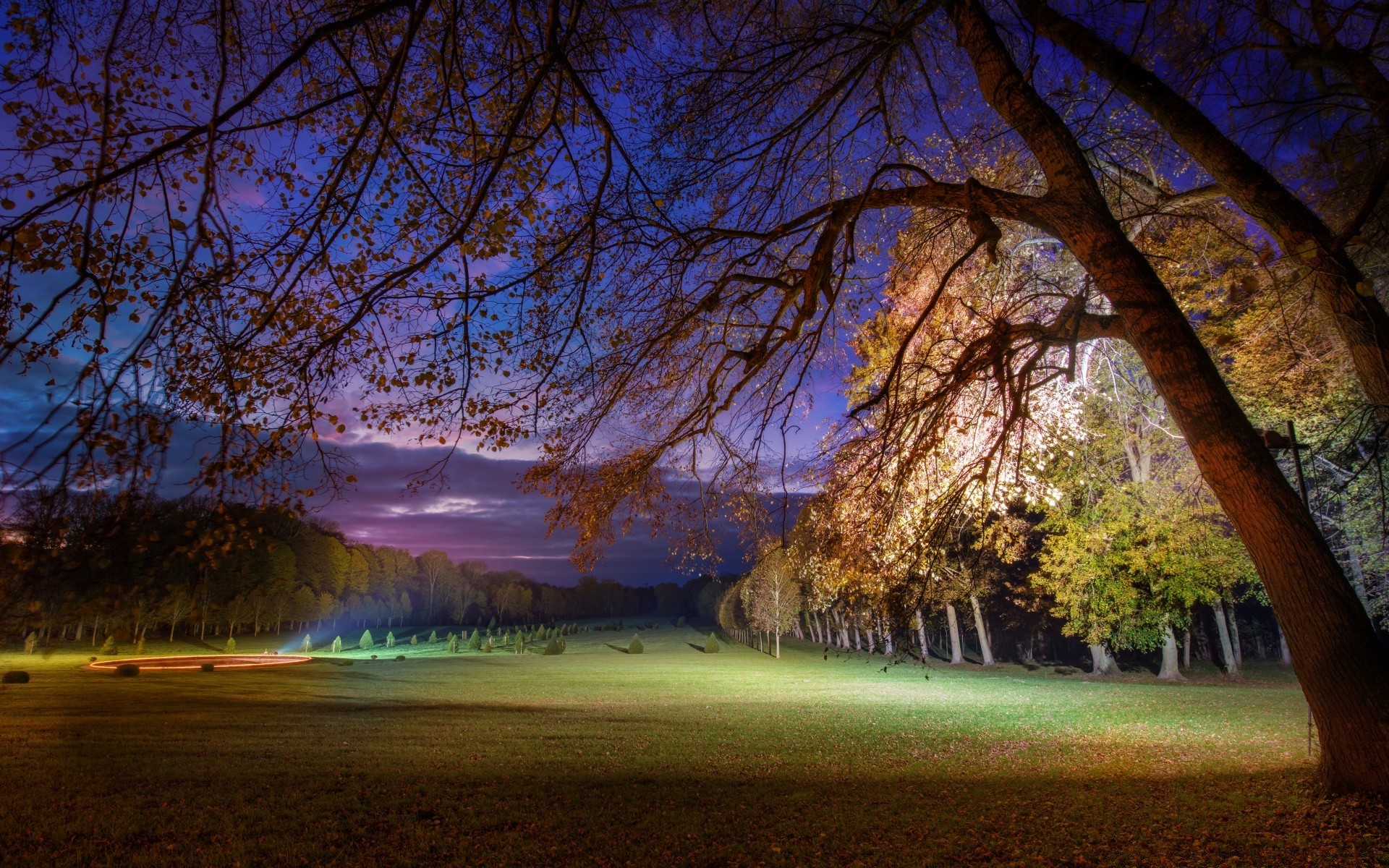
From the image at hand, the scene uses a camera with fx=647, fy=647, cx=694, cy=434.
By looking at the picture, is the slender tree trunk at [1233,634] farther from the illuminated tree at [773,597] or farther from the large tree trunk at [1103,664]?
the illuminated tree at [773,597]

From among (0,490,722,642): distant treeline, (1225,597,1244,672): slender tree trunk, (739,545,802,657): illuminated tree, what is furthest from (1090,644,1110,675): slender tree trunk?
(0,490,722,642): distant treeline

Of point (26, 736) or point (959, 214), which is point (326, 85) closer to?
point (959, 214)

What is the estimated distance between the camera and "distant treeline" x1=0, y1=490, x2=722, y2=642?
10.4 feet

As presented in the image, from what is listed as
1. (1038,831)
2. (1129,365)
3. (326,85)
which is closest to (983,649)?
(1129,365)

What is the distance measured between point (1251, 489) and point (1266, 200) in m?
2.59

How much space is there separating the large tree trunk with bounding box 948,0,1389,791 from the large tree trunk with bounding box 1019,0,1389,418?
74cm

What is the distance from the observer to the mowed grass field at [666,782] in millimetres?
6027

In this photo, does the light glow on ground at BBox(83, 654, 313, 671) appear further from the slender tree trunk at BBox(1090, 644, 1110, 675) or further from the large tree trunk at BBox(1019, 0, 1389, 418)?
the slender tree trunk at BBox(1090, 644, 1110, 675)

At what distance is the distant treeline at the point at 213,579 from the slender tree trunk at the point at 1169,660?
910 inches

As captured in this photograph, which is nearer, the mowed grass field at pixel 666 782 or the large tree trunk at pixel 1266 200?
the large tree trunk at pixel 1266 200

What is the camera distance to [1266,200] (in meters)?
5.49

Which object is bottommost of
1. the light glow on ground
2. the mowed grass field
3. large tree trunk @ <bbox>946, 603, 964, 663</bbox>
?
the light glow on ground

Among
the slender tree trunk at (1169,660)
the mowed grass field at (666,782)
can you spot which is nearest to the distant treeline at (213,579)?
the mowed grass field at (666,782)

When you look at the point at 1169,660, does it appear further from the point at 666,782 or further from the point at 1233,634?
the point at 666,782
